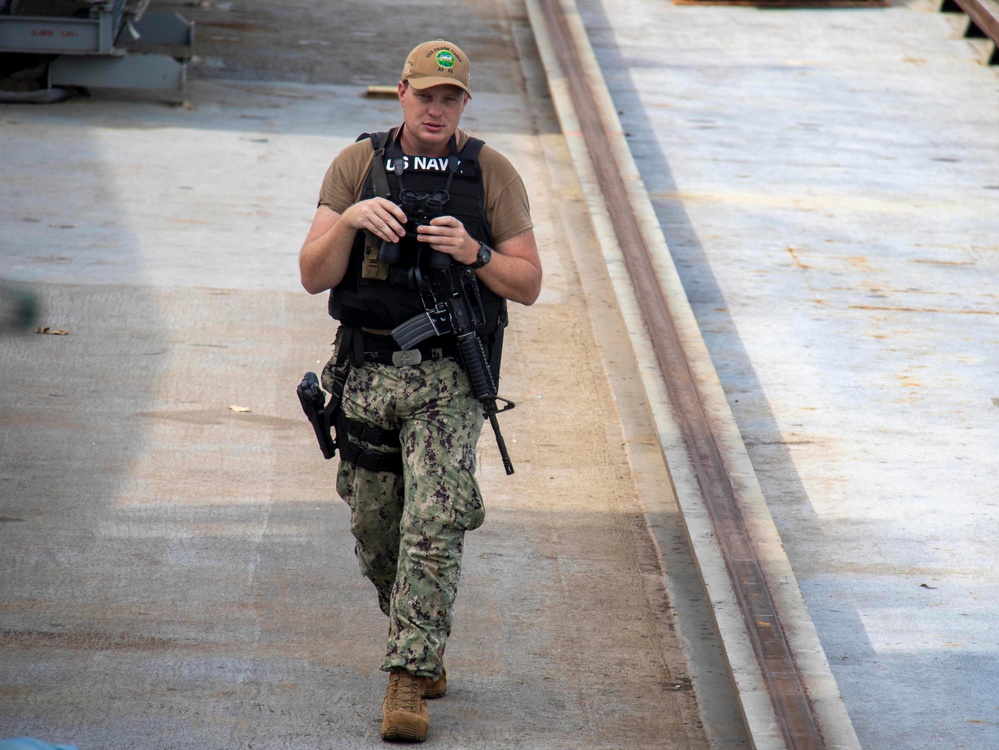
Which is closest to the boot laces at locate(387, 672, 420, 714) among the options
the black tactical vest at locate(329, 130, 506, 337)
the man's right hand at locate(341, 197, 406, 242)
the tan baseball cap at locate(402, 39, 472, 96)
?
the black tactical vest at locate(329, 130, 506, 337)

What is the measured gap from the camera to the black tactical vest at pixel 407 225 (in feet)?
12.2

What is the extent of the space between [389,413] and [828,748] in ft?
5.14

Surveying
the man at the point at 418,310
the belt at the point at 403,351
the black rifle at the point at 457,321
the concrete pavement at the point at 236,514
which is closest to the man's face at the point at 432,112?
the man at the point at 418,310

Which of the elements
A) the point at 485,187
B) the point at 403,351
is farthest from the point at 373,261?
the point at 485,187

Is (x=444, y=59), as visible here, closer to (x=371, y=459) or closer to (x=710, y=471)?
(x=371, y=459)

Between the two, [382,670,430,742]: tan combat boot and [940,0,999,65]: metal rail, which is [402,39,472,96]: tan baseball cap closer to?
[382,670,430,742]: tan combat boot

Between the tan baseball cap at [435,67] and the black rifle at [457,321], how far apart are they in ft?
1.71

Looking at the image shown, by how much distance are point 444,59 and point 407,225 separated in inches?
19.2

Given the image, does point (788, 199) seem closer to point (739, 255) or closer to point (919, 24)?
point (739, 255)

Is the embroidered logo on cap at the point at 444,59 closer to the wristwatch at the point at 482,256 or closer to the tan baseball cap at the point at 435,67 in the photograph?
the tan baseball cap at the point at 435,67

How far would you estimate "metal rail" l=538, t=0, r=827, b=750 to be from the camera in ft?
12.9

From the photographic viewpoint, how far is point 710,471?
211 inches

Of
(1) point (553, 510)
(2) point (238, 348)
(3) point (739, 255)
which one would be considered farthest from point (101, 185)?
(1) point (553, 510)

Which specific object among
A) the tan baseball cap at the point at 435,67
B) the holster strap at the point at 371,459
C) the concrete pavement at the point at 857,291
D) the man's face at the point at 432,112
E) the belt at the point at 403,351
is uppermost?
the tan baseball cap at the point at 435,67
